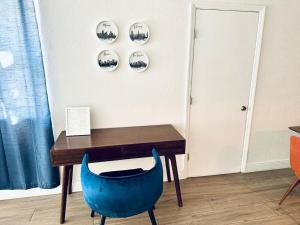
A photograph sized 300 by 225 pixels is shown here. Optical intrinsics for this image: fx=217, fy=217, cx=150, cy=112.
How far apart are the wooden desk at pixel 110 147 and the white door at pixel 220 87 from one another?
575 mm

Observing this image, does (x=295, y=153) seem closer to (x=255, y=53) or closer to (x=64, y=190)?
(x=255, y=53)

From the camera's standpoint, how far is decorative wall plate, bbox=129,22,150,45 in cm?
213

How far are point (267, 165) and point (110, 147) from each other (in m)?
2.22

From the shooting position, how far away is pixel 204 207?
2172 mm

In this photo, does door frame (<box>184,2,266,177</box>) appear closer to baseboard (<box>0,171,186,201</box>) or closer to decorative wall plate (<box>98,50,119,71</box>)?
decorative wall plate (<box>98,50,119,71</box>)

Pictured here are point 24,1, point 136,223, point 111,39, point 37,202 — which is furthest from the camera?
point 37,202

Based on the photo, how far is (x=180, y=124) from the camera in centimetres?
250

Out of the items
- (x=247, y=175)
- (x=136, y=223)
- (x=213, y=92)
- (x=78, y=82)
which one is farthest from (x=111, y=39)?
(x=247, y=175)

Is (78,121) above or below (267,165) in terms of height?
above

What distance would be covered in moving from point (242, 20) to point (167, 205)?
2.12 meters

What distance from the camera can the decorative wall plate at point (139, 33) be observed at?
2.13 m

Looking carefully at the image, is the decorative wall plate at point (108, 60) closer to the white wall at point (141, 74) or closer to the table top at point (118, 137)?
the white wall at point (141, 74)

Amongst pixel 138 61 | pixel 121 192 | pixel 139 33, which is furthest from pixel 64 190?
pixel 139 33

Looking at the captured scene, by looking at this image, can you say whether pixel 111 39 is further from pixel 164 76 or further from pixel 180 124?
pixel 180 124
